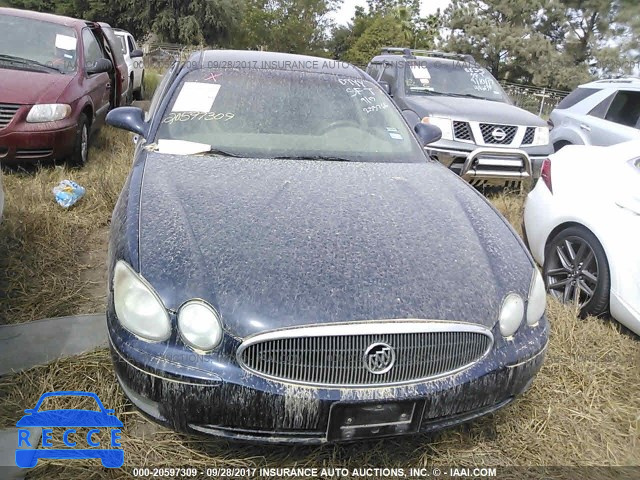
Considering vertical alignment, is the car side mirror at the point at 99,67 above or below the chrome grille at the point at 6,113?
above

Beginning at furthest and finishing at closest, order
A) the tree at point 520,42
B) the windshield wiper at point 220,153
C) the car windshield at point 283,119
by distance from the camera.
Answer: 1. the tree at point 520,42
2. the car windshield at point 283,119
3. the windshield wiper at point 220,153

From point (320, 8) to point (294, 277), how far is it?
51.6 m

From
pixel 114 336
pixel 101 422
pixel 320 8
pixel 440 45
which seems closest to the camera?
pixel 114 336

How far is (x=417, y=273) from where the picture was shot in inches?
79.7

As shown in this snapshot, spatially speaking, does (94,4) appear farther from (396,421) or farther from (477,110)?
(396,421)

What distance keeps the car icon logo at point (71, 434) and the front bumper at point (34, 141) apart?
3416 millimetres

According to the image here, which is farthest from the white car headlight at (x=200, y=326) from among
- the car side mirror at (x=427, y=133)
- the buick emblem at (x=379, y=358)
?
the car side mirror at (x=427, y=133)

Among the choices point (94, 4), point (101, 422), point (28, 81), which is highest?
point (28, 81)

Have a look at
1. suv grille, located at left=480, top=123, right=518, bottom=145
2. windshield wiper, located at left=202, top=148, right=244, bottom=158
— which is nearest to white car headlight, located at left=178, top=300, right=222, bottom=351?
windshield wiper, located at left=202, top=148, right=244, bottom=158

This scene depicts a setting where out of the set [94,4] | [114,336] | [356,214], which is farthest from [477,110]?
[94,4]

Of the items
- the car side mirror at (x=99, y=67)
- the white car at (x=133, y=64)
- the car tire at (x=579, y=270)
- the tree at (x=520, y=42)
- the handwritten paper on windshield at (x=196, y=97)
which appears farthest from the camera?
the tree at (x=520, y=42)

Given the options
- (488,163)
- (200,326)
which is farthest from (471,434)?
(488,163)

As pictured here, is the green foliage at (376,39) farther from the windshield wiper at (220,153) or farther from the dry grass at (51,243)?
the windshield wiper at (220,153)

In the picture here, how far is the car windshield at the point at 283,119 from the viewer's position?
2.96 metres
